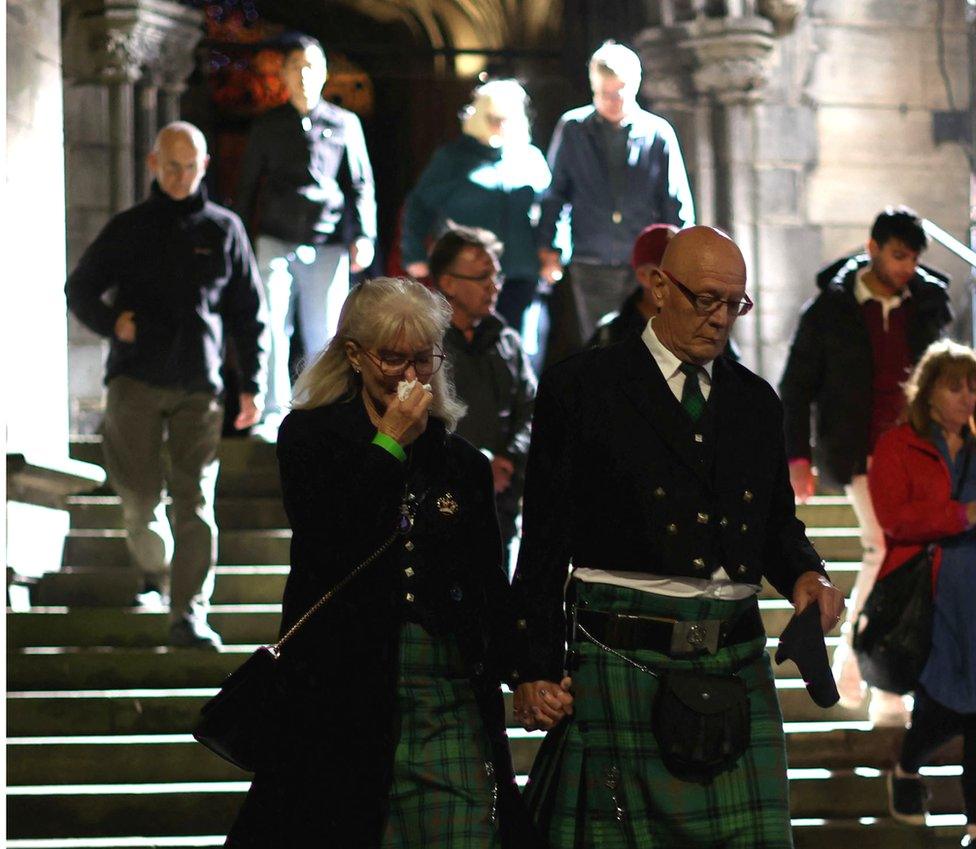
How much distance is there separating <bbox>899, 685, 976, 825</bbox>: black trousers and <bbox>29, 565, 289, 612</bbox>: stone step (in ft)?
9.60

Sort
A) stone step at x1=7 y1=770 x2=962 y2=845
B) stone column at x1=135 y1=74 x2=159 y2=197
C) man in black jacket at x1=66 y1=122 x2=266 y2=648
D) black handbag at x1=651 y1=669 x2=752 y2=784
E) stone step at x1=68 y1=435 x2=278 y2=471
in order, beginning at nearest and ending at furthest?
1. black handbag at x1=651 y1=669 x2=752 y2=784
2. stone step at x1=7 y1=770 x2=962 y2=845
3. man in black jacket at x1=66 y1=122 x2=266 y2=648
4. stone step at x1=68 y1=435 x2=278 y2=471
5. stone column at x1=135 y1=74 x2=159 y2=197

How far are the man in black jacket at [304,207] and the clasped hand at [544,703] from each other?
20.8 feet

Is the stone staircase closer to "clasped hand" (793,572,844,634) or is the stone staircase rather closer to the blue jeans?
the blue jeans

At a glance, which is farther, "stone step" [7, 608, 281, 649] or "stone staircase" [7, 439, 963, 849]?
"stone step" [7, 608, 281, 649]

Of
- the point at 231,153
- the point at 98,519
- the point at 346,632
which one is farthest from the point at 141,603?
the point at 231,153

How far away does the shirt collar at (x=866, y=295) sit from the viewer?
29.1 feet

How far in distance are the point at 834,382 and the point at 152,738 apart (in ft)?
10.3

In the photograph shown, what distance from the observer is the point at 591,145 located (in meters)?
10.7

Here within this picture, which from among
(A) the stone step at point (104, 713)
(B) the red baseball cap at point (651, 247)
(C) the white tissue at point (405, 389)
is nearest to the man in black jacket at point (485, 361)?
(B) the red baseball cap at point (651, 247)

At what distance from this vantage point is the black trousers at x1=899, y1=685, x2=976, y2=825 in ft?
23.4

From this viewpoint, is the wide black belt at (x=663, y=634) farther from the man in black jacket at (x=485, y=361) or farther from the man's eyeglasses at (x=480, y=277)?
the man's eyeglasses at (x=480, y=277)

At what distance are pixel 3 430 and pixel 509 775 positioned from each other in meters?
1.36

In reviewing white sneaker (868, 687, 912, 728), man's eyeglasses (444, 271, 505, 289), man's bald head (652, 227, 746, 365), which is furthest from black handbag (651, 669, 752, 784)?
white sneaker (868, 687, 912, 728)

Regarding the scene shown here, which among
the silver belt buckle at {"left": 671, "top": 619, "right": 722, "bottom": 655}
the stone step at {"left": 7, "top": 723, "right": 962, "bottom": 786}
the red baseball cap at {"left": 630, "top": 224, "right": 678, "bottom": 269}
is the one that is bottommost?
the stone step at {"left": 7, "top": 723, "right": 962, "bottom": 786}
